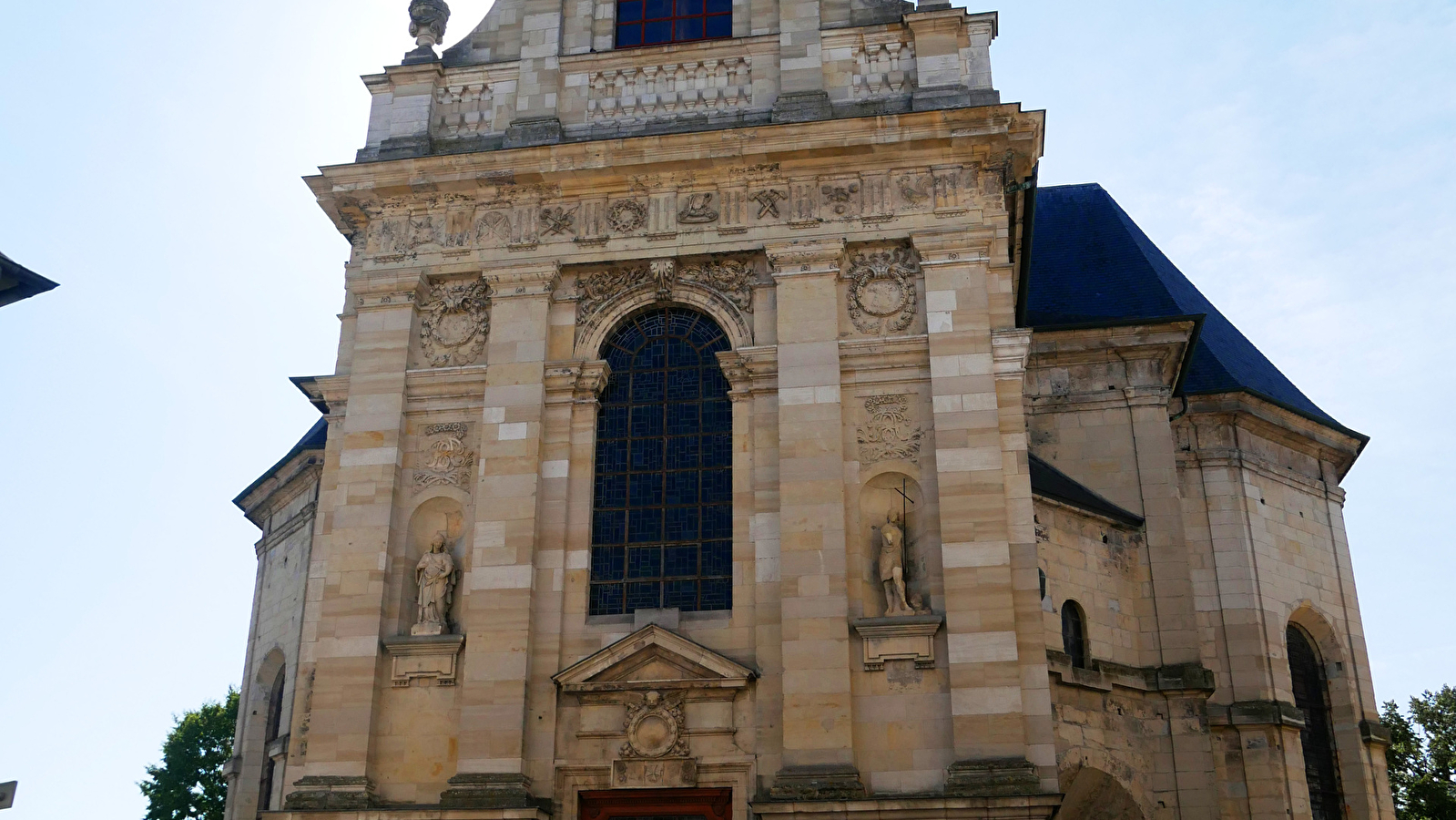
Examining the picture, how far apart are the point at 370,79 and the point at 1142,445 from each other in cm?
1180

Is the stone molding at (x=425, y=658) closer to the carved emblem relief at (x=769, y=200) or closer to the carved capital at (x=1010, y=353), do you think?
the carved emblem relief at (x=769, y=200)

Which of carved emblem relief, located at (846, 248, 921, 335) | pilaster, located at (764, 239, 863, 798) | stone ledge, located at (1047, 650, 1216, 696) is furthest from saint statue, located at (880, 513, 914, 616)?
stone ledge, located at (1047, 650, 1216, 696)

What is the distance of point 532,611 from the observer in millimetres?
15844

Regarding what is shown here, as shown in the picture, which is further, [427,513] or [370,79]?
[370,79]

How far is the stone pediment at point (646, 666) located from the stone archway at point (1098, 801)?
5.47m

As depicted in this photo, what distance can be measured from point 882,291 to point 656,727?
5.63 metres

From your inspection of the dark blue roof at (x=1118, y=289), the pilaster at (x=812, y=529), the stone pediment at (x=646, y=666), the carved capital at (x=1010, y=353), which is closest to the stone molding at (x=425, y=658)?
the stone pediment at (x=646, y=666)

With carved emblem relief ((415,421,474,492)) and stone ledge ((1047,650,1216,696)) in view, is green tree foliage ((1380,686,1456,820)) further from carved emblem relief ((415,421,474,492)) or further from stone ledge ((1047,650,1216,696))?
carved emblem relief ((415,421,474,492))

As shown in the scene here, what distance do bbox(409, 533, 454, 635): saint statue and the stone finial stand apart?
7.08 metres

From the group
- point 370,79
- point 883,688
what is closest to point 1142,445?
point 883,688

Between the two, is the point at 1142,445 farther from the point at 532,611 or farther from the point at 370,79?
the point at 370,79

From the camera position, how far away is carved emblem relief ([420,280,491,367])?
1742 centimetres

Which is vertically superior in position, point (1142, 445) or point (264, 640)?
point (1142, 445)

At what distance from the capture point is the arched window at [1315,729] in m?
20.5
